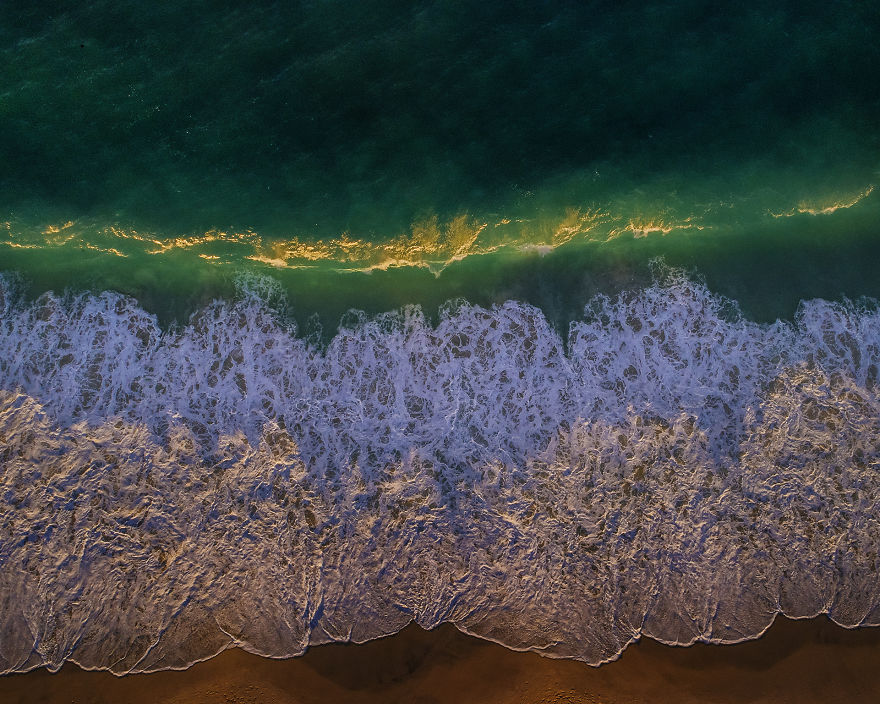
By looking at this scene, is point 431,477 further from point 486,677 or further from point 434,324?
point 486,677

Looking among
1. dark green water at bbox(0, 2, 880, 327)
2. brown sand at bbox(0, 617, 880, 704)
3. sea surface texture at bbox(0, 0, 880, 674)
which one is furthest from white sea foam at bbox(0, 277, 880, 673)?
dark green water at bbox(0, 2, 880, 327)

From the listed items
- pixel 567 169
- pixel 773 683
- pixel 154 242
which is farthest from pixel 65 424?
pixel 773 683

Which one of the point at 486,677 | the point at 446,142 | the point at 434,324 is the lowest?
the point at 486,677

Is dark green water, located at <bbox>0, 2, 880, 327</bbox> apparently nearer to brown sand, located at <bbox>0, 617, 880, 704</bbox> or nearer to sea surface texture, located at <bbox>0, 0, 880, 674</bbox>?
sea surface texture, located at <bbox>0, 0, 880, 674</bbox>

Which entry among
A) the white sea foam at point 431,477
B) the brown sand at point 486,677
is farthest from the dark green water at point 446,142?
the brown sand at point 486,677

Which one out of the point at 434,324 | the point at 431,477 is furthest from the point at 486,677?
the point at 434,324

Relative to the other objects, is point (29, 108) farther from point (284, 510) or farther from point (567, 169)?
point (567, 169)
